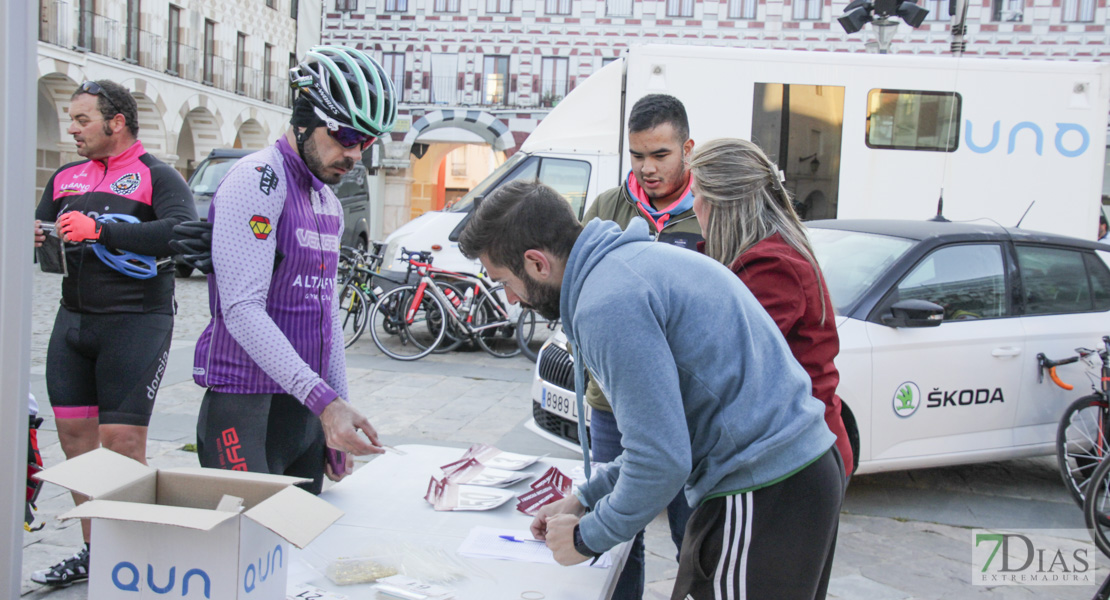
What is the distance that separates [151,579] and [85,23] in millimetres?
26489

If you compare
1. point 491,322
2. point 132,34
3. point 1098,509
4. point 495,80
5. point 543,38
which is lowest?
point 1098,509

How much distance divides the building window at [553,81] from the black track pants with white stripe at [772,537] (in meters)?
34.4

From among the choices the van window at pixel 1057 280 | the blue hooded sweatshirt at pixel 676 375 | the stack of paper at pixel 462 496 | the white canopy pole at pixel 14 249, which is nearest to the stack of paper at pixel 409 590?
the blue hooded sweatshirt at pixel 676 375

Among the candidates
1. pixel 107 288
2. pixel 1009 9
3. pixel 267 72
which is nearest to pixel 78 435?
pixel 107 288

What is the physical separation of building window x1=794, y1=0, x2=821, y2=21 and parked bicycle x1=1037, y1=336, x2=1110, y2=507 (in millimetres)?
31281

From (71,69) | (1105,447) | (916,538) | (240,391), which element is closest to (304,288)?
(240,391)

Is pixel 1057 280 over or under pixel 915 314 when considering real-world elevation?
over

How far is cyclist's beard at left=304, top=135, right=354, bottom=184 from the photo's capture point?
2.27m

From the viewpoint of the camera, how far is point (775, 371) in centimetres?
172

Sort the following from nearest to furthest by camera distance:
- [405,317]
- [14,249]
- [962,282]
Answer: [14,249], [962,282], [405,317]

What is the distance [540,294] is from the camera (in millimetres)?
1731

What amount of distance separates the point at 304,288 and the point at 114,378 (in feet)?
4.42

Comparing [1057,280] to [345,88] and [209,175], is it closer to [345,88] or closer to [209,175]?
[345,88]

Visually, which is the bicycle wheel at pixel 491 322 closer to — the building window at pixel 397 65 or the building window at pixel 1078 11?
the building window at pixel 397 65
